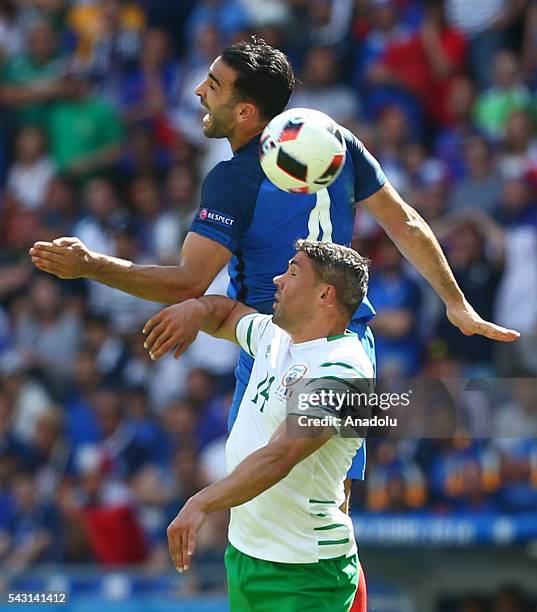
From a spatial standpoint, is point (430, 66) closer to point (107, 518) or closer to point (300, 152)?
point (107, 518)

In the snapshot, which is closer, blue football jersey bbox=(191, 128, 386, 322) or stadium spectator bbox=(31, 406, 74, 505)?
blue football jersey bbox=(191, 128, 386, 322)

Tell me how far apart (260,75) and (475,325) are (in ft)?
5.06

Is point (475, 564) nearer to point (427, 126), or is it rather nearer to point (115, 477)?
point (115, 477)

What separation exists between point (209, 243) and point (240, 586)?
1.50 meters

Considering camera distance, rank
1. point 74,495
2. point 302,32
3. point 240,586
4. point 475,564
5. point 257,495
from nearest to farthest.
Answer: point 257,495
point 240,586
point 475,564
point 74,495
point 302,32

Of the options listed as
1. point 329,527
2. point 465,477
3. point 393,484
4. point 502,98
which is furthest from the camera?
point 502,98

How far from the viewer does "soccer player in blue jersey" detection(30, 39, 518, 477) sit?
19.4ft

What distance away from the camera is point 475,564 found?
10438mm

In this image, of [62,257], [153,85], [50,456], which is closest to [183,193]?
[153,85]

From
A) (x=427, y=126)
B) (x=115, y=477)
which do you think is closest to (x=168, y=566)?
(x=115, y=477)

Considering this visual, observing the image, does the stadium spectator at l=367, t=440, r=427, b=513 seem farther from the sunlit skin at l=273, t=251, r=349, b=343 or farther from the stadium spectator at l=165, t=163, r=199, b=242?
the sunlit skin at l=273, t=251, r=349, b=343

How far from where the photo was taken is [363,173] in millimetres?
6309

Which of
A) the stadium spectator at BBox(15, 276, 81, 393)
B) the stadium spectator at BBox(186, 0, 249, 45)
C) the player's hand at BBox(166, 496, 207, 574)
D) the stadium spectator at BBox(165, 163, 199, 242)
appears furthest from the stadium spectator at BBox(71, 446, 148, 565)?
the player's hand at BBox(166, 496, 207, 574)

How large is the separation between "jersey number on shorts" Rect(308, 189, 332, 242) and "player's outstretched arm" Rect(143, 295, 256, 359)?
53 centimetres
